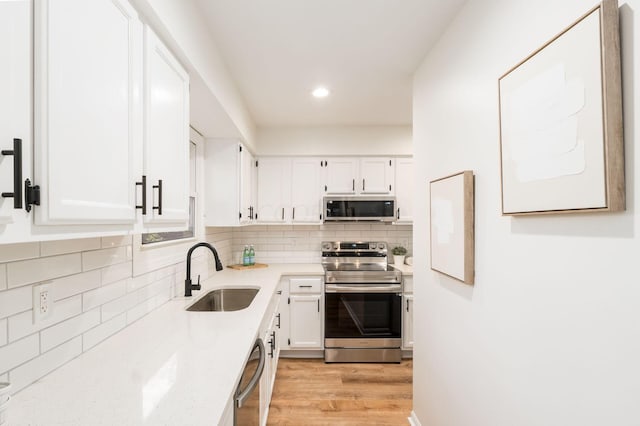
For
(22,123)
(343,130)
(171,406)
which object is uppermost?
(343,130)

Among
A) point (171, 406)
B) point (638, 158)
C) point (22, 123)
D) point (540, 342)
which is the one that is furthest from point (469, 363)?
point (22, 123)

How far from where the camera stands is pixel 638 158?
0.75 meters

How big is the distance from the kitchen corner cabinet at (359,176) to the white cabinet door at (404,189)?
8 cm

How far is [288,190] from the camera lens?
3.66 meters

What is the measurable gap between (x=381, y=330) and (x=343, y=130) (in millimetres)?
2192

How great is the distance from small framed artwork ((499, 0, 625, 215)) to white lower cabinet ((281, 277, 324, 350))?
2373mm

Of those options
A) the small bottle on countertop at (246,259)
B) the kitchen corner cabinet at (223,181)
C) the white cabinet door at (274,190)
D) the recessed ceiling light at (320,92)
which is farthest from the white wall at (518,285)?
the small bottle on countertop at (246,259)

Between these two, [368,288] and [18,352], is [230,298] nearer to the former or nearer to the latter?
[368,288]

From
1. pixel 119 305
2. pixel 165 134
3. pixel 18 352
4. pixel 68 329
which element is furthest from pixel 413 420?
pixel 165 134

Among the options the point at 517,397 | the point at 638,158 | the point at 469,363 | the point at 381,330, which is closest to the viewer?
the point at 638,158

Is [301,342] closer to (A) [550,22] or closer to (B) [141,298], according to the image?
(B) [141,298]

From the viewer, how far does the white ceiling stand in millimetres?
1623

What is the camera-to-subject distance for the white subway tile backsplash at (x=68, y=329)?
3.45 feet

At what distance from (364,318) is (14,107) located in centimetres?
308
